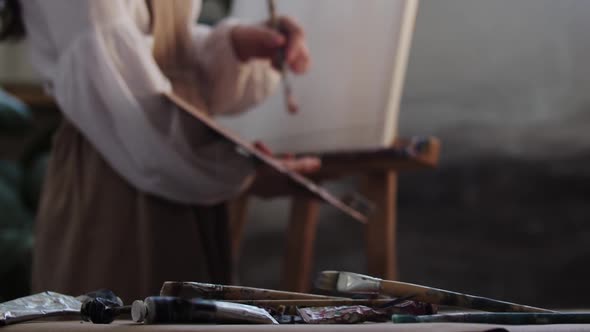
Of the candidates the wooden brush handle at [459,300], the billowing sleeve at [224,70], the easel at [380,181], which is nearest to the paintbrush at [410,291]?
the wooden brush handle at [459,300]

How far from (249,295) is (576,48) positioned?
5.65ft

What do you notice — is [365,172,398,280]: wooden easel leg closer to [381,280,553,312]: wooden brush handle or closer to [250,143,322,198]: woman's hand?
[250,143,322,198]: woman's hand

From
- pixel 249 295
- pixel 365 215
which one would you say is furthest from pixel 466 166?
pixel 249 295

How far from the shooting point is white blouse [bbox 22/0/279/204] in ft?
2.89

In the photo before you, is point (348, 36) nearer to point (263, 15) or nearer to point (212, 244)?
point (263, 15)

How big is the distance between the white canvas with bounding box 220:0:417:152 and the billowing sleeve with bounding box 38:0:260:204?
0.65 meters

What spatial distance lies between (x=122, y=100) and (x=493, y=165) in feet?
4.42

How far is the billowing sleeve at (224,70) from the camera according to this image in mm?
1132

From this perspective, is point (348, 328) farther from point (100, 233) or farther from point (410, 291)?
point (100, 233)

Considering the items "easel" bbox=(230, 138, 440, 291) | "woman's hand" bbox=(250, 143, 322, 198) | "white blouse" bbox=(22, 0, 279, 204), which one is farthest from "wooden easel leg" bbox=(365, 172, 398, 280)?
"white blouse" bbox=(22, 0, 279, 204)

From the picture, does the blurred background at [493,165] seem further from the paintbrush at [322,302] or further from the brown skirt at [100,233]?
the paintbrush at [322,302]

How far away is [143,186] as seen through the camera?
3.03 ft

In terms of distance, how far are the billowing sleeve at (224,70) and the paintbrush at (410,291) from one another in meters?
0.68

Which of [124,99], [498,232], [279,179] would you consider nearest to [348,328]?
[124,99]
